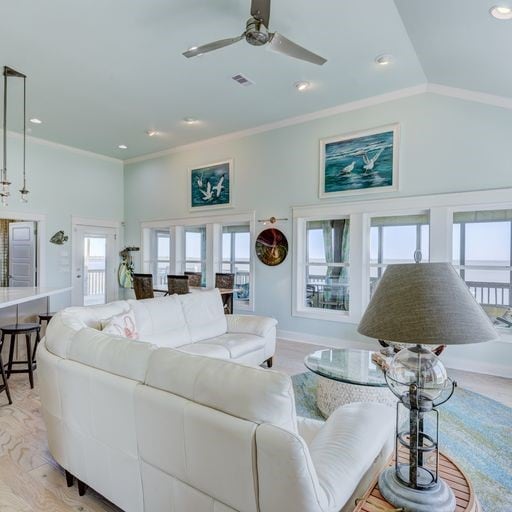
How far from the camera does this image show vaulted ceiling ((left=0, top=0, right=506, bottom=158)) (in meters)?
3.07

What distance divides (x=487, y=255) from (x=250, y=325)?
3058 millimetres

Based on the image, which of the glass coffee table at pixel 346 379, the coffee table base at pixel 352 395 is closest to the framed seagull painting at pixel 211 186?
the glass coffee table at pixel 346 379

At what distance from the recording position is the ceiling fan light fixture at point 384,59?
3850mm

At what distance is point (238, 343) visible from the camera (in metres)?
3.61

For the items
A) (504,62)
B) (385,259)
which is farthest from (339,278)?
(504,62)

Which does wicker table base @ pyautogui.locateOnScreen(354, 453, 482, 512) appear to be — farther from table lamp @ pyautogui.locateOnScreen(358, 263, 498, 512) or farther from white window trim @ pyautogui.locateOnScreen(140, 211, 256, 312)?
white window trim @ pyautogui.locateOnScreen(140, 211, 256, 312)

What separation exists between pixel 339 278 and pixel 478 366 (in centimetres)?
210

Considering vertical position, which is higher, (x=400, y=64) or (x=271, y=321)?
(x=400, y=64)

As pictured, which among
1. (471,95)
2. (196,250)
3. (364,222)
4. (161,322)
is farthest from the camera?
(196,250)

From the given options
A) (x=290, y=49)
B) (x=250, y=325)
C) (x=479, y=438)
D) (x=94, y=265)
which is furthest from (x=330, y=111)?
(x=94, y=265)

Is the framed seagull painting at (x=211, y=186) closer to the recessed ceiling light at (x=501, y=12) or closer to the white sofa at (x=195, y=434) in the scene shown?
Result: the recessed ceiling light at (x=501, y=12)

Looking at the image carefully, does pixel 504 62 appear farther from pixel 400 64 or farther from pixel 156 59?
pixel 156 59

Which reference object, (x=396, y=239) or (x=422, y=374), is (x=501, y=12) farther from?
(x=422, y=374)

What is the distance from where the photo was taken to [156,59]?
391cm
